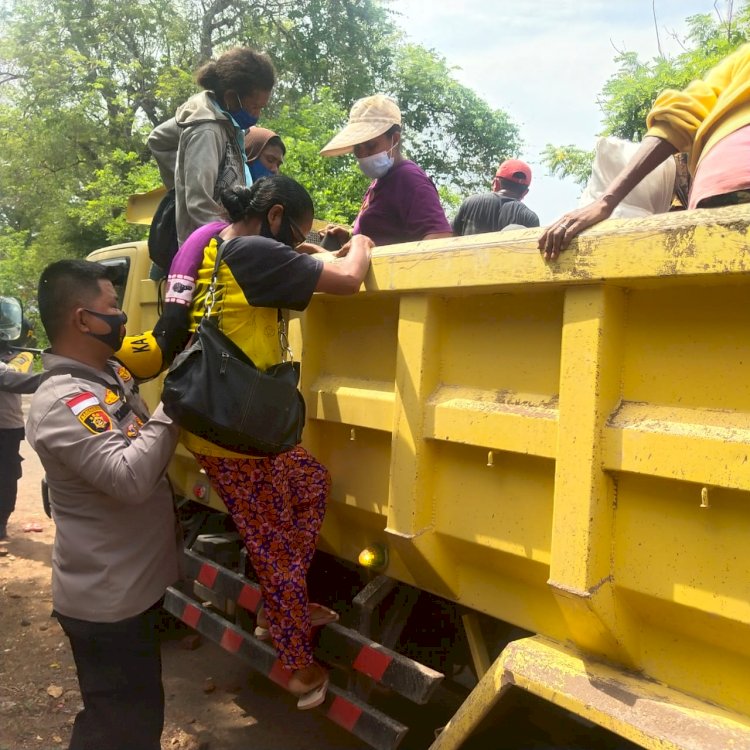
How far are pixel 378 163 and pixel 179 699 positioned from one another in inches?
104

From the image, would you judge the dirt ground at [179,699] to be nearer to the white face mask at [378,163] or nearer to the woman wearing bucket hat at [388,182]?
the woman wearing bucket hat at [388,182]

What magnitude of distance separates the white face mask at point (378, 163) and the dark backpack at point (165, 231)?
899 mm

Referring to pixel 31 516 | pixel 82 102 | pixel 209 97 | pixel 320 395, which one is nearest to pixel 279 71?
pixel 82 102

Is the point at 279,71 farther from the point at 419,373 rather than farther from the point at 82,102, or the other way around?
the point at 419,373

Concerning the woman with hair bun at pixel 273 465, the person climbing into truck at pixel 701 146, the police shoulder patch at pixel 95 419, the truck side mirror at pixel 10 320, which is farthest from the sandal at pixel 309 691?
the truck side mirror at pixel 10 320

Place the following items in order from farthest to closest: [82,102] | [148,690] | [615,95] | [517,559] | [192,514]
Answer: [82,102] → [615,95] → [192,514] → [148,690] → [517,559]

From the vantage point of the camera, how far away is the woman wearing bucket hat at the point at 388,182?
291 centimetres

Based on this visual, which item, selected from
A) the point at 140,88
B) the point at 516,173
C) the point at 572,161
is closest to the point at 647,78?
the point at 572,161

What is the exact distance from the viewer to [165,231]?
328 centimetres

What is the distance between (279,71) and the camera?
62.1ft

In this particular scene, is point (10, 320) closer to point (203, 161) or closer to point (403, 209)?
point (203, 161)

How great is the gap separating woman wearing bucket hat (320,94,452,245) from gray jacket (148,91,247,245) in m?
0.45

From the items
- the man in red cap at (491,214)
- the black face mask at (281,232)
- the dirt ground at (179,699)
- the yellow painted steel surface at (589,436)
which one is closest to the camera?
the yellow painted steel surface at (589,436)

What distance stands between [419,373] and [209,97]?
1.86 metres
